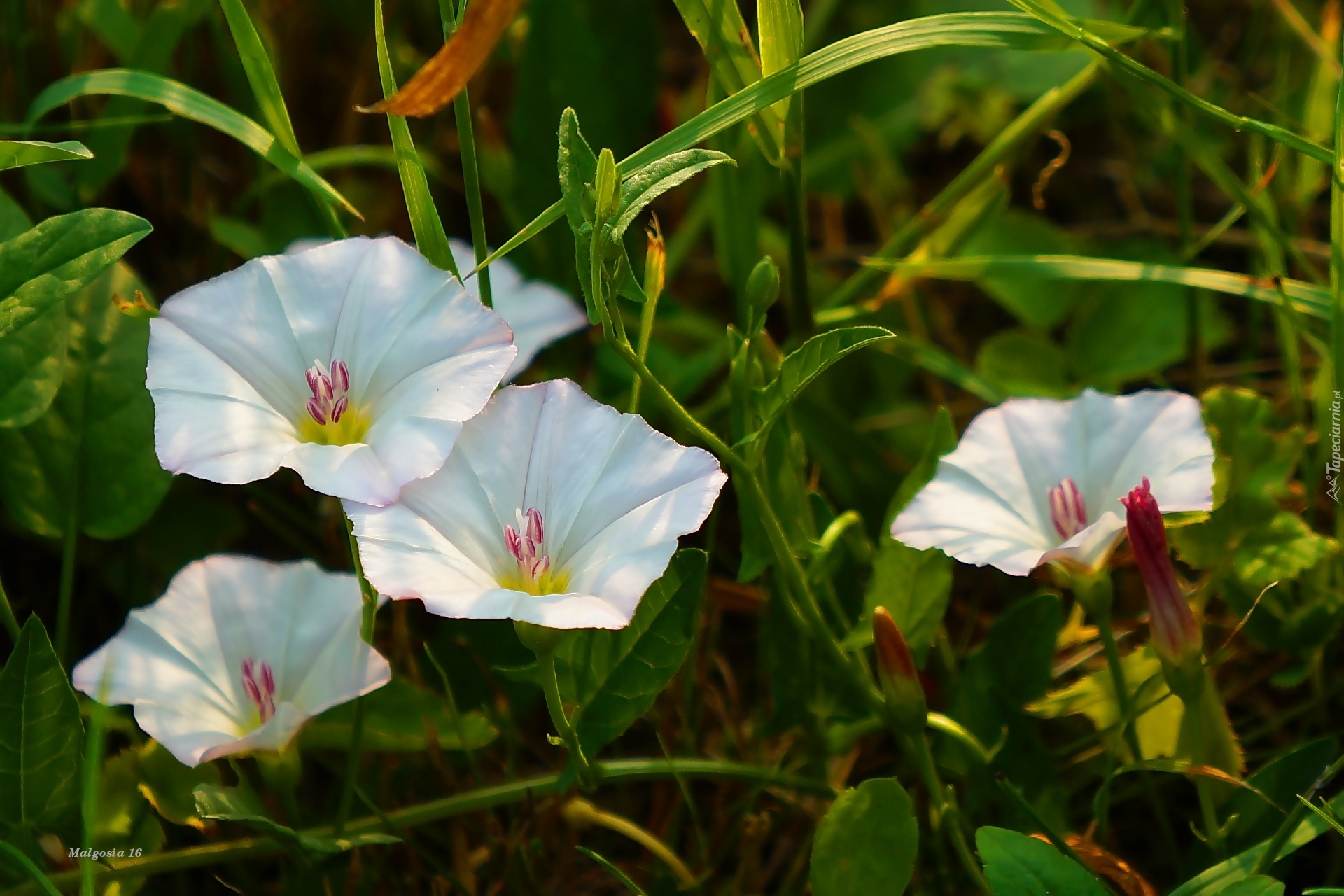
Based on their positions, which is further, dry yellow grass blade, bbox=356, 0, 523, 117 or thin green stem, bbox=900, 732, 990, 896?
thin green stem, bbox=900, 732, 990, 896

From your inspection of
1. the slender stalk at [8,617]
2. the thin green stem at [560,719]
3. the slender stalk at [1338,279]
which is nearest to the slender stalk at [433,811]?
the thin green stem at [560,719]

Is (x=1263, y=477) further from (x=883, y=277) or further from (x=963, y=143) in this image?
(x=963, y=143)

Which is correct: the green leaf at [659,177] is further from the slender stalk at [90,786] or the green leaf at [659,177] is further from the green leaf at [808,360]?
the slender stalk at [90,786]

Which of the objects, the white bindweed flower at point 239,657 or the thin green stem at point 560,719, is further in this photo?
the white bindweed flower at point 239,657

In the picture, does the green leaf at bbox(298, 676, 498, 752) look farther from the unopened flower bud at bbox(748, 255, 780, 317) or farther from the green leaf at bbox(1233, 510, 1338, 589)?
the green leaf at bbox(1233, 510, 1338, 589)

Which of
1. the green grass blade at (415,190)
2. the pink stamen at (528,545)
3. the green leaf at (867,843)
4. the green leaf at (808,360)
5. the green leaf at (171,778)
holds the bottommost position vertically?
the green leaf at (171,778)

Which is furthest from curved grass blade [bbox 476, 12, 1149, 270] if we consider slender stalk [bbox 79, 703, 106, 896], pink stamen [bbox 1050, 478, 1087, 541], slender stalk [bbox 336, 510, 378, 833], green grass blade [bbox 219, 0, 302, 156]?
slender stalk [bbox 79, 703, 106, 896]
